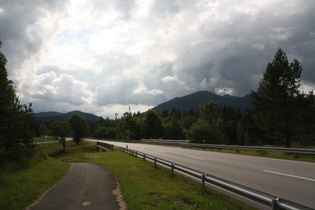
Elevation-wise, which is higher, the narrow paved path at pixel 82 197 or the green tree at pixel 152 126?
the green tree at pixel 152 126

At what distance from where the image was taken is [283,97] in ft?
91.5

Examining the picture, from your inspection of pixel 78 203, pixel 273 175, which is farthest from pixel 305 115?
pixel 78 203

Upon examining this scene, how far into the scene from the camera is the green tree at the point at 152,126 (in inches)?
3563

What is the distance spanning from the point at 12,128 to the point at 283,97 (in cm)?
2774

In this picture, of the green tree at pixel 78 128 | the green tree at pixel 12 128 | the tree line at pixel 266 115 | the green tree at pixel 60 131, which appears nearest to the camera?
the green tree at pixel 12 128

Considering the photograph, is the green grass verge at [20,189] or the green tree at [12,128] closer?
the green grass verge at [20,189]

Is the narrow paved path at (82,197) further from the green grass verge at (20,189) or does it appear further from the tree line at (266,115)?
the tree line at (266,115)

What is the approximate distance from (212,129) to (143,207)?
3671 cm

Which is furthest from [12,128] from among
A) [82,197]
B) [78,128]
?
[78,128]

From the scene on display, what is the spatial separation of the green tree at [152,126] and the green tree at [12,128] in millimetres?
73384

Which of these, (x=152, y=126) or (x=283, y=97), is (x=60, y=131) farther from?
(x=283, y=97)

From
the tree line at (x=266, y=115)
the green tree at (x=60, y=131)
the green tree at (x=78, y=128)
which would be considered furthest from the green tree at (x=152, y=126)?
the tree line at (x=266, y=115)

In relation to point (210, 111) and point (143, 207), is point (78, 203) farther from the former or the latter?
point (210, 111)

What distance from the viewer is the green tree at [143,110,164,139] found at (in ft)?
297
